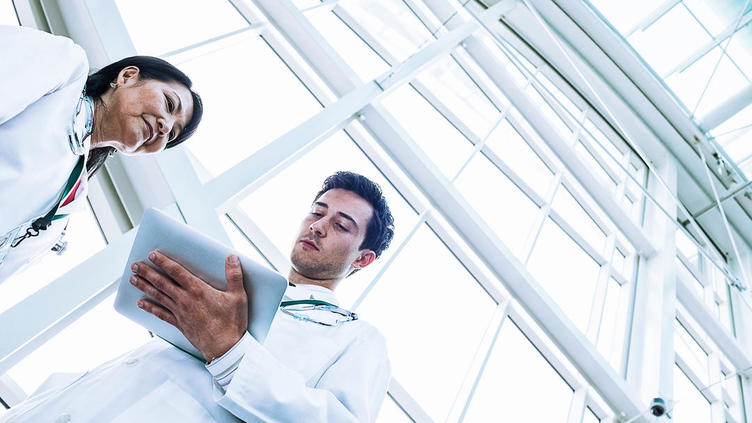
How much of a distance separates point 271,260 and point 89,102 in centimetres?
192

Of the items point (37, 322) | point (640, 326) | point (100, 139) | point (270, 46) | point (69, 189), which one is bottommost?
point (640, 326)

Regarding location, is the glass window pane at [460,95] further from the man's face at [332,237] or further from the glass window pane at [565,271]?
the man's face at [332,237]

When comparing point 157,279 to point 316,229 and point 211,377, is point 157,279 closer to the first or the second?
point 211,377

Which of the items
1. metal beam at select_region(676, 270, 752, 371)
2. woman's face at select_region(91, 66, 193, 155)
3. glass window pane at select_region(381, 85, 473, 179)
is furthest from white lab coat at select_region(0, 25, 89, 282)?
metal beam at select_region(676, 270, 752, 371)

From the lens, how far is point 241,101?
4020mm

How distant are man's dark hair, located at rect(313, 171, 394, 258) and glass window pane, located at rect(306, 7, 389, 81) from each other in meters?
3.15

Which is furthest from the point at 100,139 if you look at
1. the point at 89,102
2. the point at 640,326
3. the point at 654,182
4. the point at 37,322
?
the point at 654,182

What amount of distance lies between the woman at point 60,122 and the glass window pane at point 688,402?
7213 mm

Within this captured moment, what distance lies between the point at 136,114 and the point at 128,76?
167mm

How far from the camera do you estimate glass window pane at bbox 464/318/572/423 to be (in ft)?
15.1

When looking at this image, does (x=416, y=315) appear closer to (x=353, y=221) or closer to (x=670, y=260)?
(x=353, y=221)

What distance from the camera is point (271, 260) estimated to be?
11.8 feet

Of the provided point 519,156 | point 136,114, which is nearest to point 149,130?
point 136,114

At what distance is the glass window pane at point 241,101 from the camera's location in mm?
3576
